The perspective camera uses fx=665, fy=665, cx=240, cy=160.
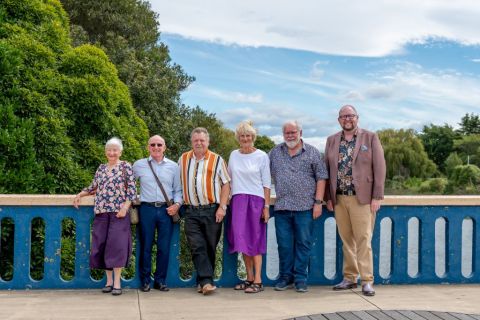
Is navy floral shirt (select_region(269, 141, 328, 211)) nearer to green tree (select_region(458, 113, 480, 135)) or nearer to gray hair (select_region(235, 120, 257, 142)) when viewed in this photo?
gray hair (select_region(235, 120, 257, 142))

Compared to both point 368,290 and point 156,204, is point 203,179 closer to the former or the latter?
point 156,204

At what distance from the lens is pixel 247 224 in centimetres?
658

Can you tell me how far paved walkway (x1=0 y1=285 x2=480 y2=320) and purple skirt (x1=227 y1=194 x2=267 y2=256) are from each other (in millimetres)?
Answer: 485

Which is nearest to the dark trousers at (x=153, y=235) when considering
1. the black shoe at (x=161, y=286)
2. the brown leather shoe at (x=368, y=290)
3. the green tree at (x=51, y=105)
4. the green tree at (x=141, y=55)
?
the black shoe at (x=161, y=286)

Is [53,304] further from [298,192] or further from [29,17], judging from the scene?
[29,17]

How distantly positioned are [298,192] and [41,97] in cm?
380

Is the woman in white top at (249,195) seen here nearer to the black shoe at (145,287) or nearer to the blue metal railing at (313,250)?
the blue metal railing at (313,250)

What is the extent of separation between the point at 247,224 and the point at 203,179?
2.09 ft

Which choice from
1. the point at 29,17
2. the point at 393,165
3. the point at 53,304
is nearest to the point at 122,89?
the point at 29,17

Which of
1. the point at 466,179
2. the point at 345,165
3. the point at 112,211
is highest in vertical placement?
the point at 345,165

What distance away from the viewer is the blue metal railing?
22.0ft

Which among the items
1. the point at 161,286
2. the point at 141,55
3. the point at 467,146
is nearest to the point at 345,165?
the point at 161,286

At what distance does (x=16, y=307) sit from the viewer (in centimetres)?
608

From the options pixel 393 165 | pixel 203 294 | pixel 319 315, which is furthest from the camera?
pixel 393 165
